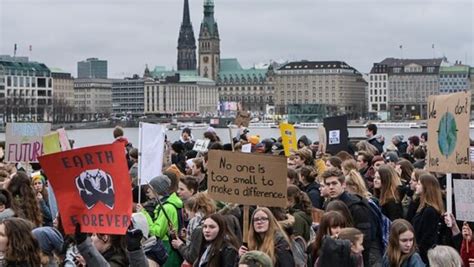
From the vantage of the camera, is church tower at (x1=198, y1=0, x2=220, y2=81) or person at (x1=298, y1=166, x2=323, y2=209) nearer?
person at (x1=298, y1=166, x2=323, y2=209)

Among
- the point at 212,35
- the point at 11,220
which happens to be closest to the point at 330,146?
the point at 11,220

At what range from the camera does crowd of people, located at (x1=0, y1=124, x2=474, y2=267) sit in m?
6.07

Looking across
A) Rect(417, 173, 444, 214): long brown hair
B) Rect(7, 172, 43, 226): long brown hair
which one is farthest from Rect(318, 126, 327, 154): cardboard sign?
Rect(7, 172, 43, 226): long brown hair

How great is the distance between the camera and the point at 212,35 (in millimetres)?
190125

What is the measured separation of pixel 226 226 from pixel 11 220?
4.90 ft

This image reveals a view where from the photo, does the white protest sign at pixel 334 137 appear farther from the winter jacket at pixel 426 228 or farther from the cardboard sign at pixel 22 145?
the winter jacket at pixel 426 228

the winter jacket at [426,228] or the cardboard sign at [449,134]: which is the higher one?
the cardboard sign at [449,134]

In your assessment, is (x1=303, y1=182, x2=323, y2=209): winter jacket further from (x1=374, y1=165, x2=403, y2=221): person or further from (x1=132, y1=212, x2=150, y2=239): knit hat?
(x1=132, y1=212, x2=150, y2=239): knit hat

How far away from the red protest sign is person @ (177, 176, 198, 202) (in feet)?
7.65

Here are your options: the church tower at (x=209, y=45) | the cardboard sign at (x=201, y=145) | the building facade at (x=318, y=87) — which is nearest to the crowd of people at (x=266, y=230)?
the cardboard sign at (x=201, y=145)

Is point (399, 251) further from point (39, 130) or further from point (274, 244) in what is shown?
point (39, 130)

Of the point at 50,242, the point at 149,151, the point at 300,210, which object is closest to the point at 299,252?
the point at 300,210

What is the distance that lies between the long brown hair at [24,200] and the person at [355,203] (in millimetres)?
2163

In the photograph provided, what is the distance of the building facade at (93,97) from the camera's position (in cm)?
17925
